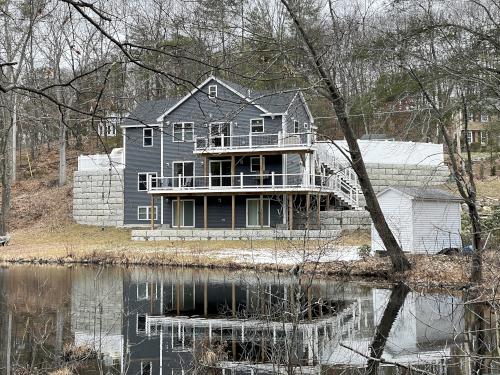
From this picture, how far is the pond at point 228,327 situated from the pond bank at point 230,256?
113 centimetres

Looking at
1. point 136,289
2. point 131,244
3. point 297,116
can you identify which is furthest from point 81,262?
point 297,116

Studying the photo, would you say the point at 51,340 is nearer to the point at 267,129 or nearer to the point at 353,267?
the point at 353,267

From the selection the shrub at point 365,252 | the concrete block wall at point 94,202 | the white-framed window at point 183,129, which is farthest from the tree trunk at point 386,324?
the concrete block wall at point 94,202

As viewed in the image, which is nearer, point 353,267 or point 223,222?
point 353,267

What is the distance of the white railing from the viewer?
34.6 m

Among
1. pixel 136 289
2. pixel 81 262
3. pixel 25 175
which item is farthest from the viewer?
pixel 25 175

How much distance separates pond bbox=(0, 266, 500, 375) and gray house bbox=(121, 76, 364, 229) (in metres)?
12.6

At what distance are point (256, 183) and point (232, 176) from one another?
190cm

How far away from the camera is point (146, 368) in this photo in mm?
11219

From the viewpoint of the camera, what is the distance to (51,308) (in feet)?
→ 55.3

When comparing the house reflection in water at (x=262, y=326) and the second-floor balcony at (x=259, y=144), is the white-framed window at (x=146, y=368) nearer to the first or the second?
the house reflection in water at (x=262, y=326)

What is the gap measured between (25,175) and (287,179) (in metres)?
21.9

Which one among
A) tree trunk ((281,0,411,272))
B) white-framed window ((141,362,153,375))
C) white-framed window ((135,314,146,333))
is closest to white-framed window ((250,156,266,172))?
tree trunk ((281,0,411,272))

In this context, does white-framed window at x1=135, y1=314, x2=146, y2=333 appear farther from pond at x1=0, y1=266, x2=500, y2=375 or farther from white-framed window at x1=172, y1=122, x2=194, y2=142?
white-framed window at x1=172, y1=122, x2=194, y2=142
